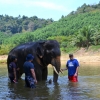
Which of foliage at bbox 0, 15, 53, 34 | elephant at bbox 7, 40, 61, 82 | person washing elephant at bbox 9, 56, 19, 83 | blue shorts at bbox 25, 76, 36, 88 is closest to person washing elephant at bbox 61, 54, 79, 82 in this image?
elephant at bbox 7, 40, 61, 82

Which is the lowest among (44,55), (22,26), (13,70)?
(13,70)

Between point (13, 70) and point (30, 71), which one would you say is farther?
point (13, 70)

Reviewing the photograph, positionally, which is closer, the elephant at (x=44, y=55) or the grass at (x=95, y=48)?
the elephant at (x=44, y=55)

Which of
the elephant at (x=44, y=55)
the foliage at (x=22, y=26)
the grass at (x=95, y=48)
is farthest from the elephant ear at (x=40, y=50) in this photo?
the foliage at (x=22, y=26)

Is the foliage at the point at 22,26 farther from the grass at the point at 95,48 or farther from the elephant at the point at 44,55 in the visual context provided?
the elephant at the point at 44,55

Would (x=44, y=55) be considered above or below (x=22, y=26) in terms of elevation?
below

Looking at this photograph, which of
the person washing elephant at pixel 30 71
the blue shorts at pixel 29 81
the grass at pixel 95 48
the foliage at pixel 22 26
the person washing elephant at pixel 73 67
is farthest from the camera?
the foliage at pixel 22 26

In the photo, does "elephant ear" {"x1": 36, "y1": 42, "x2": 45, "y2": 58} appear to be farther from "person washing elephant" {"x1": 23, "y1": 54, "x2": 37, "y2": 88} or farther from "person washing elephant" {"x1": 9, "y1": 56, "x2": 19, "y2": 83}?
"person washing elephant" {"x1": 23, "y1": 54, "x2": 37, "y2": 88}

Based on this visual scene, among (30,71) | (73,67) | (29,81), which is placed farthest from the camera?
(73,67)

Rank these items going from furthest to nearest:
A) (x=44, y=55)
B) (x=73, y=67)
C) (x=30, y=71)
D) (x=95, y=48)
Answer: (x=95, y=48) → (x=44, y=55) → (x=73, y=67) → (x=30, y=71)

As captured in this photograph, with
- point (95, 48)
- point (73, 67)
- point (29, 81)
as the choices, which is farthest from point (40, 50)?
point (95, 48)

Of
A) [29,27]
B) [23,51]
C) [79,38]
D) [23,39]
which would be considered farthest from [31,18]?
[23,51]

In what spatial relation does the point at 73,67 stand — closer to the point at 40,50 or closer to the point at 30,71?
the point at 40,50

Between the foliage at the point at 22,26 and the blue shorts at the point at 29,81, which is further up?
the foliage at the point at 22,26
